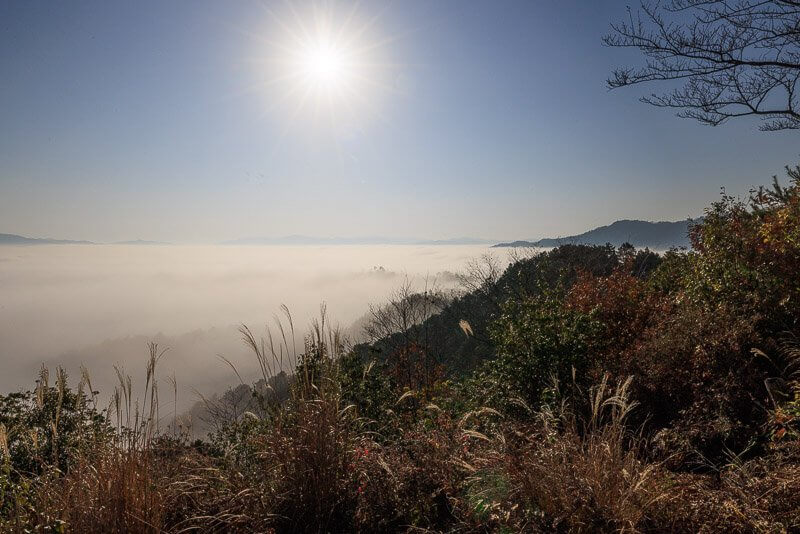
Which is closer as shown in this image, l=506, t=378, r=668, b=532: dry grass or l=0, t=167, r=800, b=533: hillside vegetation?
l=506, t=378, r=668, b=532: dry grass

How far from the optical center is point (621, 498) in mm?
2377

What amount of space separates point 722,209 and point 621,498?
34.4ft

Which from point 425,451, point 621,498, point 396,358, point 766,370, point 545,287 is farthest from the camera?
point 396,358

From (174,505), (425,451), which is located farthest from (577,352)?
(174,505)

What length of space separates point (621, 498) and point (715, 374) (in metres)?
3.54

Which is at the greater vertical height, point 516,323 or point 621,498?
point 516,323

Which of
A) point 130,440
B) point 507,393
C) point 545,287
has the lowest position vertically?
point 507,393

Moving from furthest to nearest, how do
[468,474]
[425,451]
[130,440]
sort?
[425,451] < [468,474] < [130,440]

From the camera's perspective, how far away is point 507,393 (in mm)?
5637

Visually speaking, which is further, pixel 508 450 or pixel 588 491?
pixel 508 450

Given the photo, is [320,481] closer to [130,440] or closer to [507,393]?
[130,440]

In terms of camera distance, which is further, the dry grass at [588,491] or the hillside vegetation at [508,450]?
the hillside vegetation at [508,450]

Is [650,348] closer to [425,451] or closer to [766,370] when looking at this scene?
[766,370]

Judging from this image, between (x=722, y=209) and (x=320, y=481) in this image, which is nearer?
(x=320, y=481)
